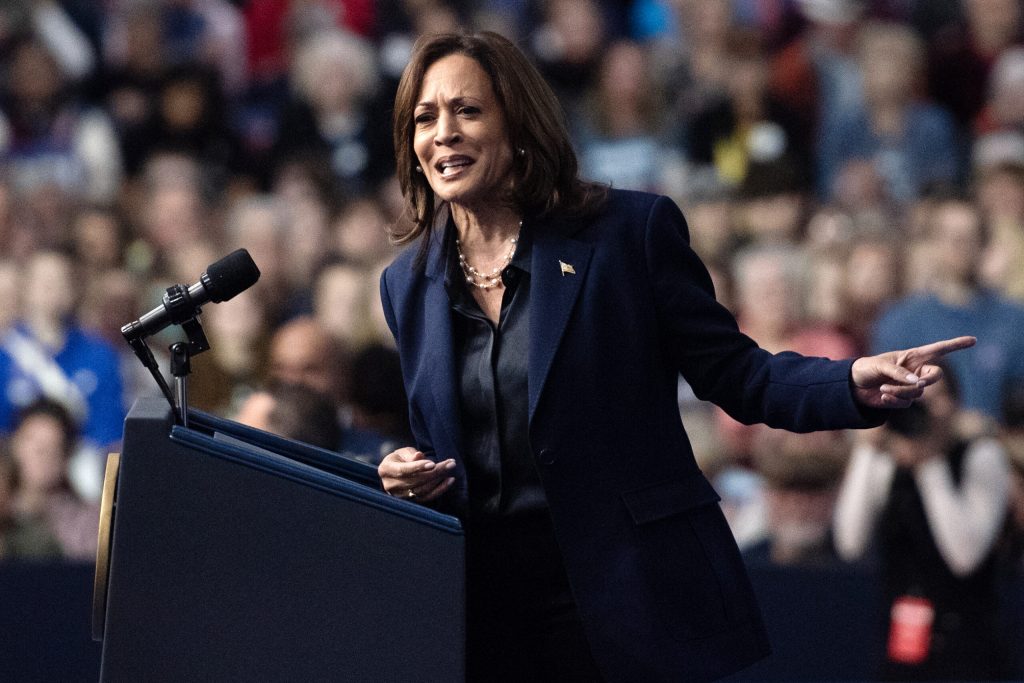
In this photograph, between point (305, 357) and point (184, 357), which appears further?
point (305, 357)

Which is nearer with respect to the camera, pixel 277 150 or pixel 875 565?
pixel 875 565

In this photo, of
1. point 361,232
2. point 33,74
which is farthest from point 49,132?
point 361,232

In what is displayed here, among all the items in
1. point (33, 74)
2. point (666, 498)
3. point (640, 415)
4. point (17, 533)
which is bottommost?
point (666, 498)

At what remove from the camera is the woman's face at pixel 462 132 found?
83.4 inches

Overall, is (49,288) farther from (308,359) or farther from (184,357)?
(184,357)

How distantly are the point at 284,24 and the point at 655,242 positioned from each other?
5355 millimetres

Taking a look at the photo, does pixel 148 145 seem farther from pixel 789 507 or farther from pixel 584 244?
pixel 584 244

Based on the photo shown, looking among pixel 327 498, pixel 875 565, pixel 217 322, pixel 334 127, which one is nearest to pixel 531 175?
pixel 327 498

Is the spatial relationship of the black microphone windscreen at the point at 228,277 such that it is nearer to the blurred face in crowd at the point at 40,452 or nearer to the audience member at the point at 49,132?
the blurred face in crowd at the point at 40,452

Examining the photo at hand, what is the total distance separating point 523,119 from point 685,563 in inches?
24.5

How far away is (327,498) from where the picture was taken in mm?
1841

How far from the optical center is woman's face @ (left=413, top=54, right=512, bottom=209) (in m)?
2.12

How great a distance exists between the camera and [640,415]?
6.74 ft

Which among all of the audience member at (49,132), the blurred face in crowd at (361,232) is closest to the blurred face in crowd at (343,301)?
the blurred face in crowd at (361,232)
